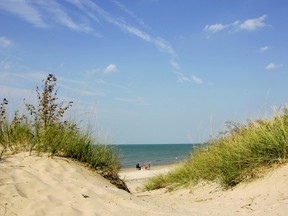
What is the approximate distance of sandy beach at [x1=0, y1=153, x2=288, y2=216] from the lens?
4785 millimetres

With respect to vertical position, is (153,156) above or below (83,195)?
above

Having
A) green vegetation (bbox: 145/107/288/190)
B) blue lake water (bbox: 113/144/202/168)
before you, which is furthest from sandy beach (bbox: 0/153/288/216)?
blue lake water (bbox: 113/144/202/168)

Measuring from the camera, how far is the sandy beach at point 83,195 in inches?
188

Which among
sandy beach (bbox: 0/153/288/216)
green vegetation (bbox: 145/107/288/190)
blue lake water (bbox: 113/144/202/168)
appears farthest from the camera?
blue lake water (bbox: 113/144/202/168)

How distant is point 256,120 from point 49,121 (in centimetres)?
478

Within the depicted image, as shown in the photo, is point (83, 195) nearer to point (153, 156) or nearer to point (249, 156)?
point (249, 156)

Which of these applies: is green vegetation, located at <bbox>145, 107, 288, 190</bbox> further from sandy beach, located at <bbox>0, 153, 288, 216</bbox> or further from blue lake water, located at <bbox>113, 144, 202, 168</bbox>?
blue lake water, located at <bbox>113, 144, 202, 168</bbox>

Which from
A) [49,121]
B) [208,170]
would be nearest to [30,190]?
[49,121]

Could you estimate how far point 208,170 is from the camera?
28.6 feet

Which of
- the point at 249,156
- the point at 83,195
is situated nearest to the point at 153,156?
the point at 249,156

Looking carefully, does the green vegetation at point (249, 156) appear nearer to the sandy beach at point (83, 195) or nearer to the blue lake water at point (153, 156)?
the sandy beach at point (83, 195)

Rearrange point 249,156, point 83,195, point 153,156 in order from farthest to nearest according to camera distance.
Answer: point 153,156
point 249,156
point 83,195

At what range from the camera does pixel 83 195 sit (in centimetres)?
527

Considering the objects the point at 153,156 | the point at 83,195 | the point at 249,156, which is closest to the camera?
the point at 83,195
